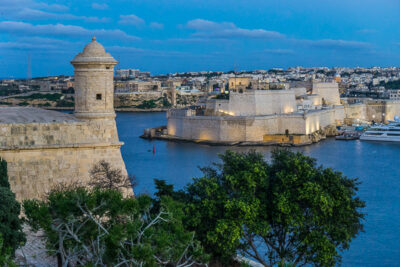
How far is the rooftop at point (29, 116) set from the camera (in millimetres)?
4379

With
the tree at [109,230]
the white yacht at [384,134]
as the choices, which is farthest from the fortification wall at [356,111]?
the tree at [109,230]

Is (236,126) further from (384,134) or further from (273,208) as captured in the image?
(273,208)

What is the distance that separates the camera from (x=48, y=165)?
4383 mm

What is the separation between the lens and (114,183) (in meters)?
4.34

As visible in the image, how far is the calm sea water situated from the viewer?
6.93m

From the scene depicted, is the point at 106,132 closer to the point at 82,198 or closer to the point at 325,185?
the point at 82,198

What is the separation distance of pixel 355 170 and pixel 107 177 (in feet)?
33.8

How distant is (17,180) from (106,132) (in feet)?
2.55

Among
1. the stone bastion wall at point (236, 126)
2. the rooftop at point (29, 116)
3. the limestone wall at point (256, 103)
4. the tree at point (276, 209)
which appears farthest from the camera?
the limestone wall at point (256, 103)

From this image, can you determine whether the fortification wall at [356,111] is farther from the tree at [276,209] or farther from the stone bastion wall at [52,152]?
the stone bastion wall at [52,152]

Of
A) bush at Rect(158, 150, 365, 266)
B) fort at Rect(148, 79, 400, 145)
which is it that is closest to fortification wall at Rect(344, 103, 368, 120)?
fort at Rect(148, 79, 400, 145)

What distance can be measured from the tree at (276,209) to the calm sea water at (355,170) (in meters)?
2.27

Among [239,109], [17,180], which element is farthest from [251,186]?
[239,109]

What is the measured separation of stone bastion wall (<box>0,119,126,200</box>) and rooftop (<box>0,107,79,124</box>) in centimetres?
7
